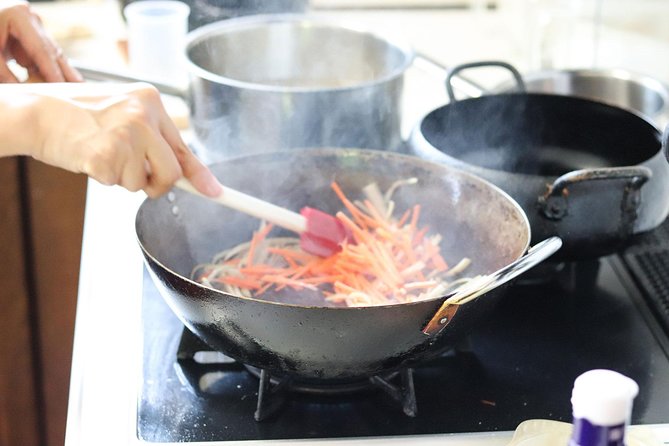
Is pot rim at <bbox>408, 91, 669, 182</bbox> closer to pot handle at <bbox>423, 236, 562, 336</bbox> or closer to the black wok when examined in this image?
the black wok

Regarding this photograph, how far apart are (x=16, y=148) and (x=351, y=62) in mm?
768

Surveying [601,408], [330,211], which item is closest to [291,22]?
[330,211]

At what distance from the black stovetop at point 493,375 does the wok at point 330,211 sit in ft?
0.23

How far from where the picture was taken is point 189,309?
90 cm

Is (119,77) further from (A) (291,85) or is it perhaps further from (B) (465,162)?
(B) (465,162)

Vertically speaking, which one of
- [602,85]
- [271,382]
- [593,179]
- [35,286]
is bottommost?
[35,286]

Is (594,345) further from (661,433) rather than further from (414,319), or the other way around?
(414,319)

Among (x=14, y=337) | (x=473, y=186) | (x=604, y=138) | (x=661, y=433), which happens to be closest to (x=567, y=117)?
(x=604, y=138)

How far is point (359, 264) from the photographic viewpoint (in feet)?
3.70

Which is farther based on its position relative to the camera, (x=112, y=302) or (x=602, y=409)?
(x=112, y=302)

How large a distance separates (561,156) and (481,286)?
2.02ft

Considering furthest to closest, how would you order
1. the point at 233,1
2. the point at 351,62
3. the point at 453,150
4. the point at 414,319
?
1. the point at 233,1
2. the point at 351,62
3. the point at 453,150
4. the point at 414,319

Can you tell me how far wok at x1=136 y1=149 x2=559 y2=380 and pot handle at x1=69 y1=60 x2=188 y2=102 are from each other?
0.27 meters

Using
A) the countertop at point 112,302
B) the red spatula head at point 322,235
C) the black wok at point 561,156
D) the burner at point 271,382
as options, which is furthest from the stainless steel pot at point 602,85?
the burner at point 271,382
